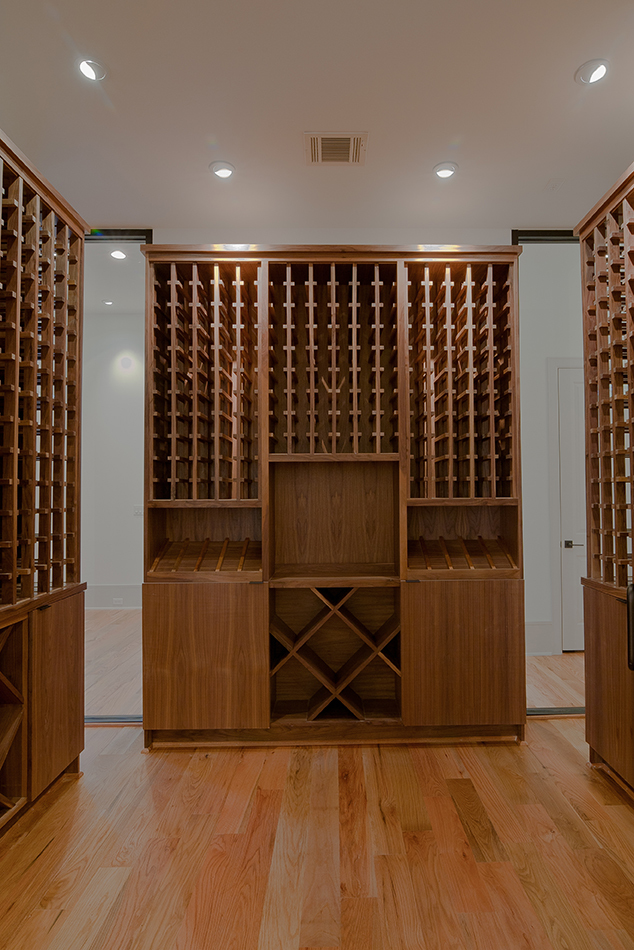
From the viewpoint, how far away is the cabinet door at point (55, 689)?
2.11m

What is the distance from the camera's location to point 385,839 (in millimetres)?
1951

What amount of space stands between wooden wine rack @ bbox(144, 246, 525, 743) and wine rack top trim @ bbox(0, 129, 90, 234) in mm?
414

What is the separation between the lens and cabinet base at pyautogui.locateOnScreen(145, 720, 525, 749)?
107 inches

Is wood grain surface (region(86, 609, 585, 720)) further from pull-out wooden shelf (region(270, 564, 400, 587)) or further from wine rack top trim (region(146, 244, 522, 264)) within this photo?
wine rack top trim (region(146, 244, 522, 264))

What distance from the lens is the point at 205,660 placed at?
8.75 ft

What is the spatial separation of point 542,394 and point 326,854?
2.89 m

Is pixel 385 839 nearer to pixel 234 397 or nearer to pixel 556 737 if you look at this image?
pixel 556 737

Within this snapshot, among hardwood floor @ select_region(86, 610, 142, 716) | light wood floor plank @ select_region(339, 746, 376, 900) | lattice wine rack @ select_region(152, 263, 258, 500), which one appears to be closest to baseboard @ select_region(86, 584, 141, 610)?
hardwood floor @ select_region(86, 610, 142, 716)

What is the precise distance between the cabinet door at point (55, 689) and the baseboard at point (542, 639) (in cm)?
264

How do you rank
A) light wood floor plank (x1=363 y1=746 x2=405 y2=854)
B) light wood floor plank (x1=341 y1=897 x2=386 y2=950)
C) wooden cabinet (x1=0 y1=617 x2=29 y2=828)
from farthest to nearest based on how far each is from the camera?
wooden cabinet (x1=0 y1=617 x2=29 y2=828) → light wood floor plank (x1=363 y1=746 x2=405 y2=854) → light wood floor plank (x1=341 y1=897 x2=386 y2=950)

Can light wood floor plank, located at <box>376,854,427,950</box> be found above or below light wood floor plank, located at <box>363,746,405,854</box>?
above

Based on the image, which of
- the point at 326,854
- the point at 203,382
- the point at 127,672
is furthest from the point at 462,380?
the point at 127,672

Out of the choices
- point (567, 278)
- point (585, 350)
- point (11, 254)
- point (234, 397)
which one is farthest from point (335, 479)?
point (567, 278)

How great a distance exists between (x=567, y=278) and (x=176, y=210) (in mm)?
2483
